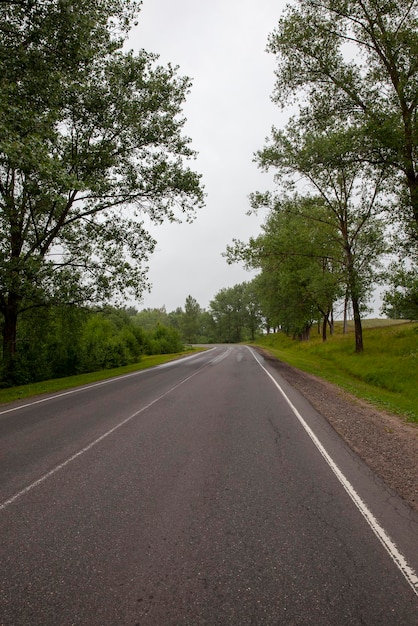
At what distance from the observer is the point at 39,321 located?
17.3 metres

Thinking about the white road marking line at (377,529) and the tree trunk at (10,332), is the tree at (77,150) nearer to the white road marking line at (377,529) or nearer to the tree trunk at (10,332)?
the tree trunk at (10,332)

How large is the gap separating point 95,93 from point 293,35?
8913 millimetres

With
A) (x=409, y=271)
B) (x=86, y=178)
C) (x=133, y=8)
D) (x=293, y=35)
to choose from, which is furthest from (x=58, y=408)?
(x=293, y=35)

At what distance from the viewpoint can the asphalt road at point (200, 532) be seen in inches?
99.3

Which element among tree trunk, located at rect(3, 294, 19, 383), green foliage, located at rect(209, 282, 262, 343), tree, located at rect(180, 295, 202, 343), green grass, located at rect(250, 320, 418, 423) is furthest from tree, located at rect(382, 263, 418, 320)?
tree, located at rect(180, 295, 202, 343)

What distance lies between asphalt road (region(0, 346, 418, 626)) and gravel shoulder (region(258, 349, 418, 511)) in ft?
1.09

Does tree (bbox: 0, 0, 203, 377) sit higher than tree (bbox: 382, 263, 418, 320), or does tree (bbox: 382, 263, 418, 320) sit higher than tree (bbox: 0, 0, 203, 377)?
tree (bbox: 0, 0, 203, 377)

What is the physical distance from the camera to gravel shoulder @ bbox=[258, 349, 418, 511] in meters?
4.82

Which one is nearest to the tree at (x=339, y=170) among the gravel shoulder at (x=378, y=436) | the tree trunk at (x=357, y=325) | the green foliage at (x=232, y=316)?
the tree trunk at (x=357, y=325)

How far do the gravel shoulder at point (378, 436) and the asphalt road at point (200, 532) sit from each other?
1.09ft

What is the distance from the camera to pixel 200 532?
11.3 feet

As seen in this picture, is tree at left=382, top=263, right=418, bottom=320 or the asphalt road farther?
tree at left=382, top=263, right=418, bottom=320

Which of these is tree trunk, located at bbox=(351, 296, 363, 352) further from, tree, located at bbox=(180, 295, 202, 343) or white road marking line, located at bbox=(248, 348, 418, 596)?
tree, located at bbox=(180, 295, 202, 343)

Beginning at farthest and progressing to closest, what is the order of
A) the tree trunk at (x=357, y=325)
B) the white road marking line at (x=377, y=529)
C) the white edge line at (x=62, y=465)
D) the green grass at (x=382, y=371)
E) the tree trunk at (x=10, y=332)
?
the tree trunk at (x=357, y=325), the tree trunk at (x=10, y=332), the green grass at (x=382, y=371), the white edge line at (x=62, y=465), the white road marking line at (x=377, y=529)
